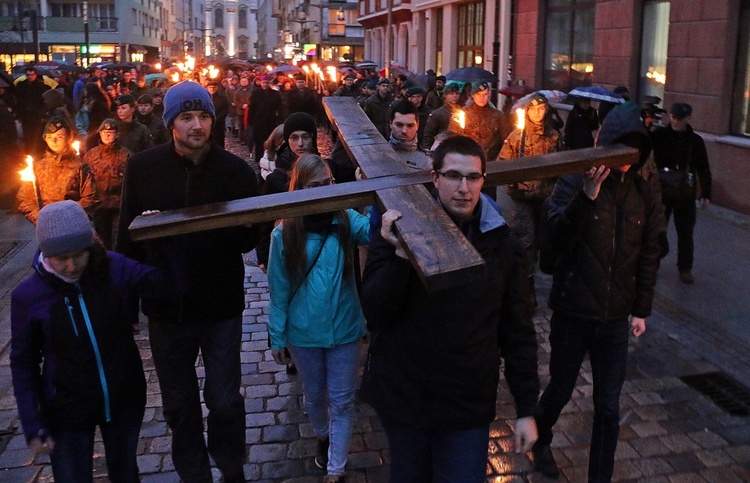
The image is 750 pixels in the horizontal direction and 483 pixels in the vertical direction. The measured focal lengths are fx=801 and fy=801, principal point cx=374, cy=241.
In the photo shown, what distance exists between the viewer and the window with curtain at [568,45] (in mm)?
16734

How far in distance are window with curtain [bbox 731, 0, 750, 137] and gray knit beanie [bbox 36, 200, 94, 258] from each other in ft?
34.2

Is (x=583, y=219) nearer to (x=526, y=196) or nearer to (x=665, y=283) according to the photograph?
(x=526, y=196)

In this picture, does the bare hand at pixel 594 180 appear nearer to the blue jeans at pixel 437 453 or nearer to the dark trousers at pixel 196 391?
the blue jeans at pixel 437 453

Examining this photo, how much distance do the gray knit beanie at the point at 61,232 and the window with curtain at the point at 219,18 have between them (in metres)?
196

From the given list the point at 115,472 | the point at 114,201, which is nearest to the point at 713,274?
the point at 114,201

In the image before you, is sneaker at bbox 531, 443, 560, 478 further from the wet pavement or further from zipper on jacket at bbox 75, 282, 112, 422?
zipper on jacket at bbox 75, 282, 112, 422

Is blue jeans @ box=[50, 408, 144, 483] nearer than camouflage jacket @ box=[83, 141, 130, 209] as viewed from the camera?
Yes

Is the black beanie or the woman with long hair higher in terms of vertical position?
the black beanie

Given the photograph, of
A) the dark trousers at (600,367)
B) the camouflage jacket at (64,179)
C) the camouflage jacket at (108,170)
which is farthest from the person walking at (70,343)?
the camouflage jacket at (108,170)

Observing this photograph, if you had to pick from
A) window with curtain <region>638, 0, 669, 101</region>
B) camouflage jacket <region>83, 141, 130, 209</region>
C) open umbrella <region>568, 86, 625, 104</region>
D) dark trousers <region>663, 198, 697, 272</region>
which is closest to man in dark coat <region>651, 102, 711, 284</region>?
dark trousers <region>663, 198, 697, 272</region>

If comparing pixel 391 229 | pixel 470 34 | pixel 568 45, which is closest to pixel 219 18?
pixel 470 34

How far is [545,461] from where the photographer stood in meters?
4.42

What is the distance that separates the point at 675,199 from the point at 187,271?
571 cm

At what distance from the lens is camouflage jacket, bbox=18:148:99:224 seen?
21.0 ft
